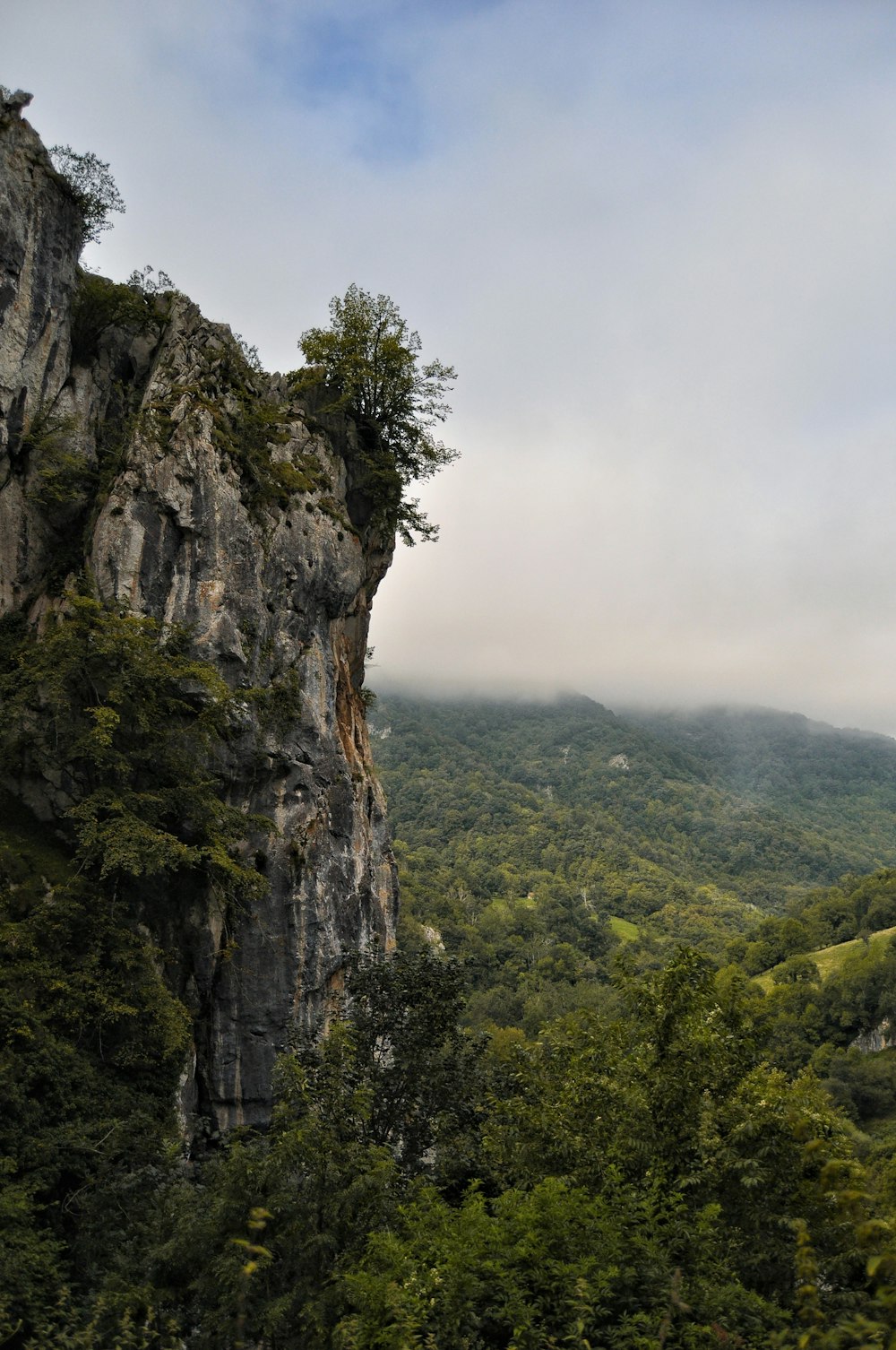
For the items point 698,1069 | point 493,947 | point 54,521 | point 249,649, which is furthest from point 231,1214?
point 493,947

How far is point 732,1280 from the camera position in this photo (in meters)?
7.47

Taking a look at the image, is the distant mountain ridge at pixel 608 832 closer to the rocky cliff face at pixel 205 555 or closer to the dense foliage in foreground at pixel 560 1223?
the rocky cliff face at pixel 205 555

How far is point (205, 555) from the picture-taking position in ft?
71.2

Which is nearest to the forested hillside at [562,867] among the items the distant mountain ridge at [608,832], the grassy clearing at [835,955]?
the distant mountain ridge at [608,832]

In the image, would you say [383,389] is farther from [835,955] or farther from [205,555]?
[835,955]

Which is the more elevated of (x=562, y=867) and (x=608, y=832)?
(x=608, y=832)

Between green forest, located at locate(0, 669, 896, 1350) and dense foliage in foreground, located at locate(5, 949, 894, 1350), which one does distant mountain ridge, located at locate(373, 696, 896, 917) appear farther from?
dense foliage in foreground, located at locate(5, 949, 894, 1350)

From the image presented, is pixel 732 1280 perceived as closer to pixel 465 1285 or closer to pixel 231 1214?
pixel 465 1285

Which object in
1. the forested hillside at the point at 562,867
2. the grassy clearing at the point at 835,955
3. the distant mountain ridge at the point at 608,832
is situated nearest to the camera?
the grassy clearing at the point at 835,955

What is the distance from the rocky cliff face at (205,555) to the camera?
65.6 feet

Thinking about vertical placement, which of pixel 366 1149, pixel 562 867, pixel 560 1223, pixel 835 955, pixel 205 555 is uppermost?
pixel 205 555

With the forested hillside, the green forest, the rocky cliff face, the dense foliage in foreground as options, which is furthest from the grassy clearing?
the dense foliage in foreground

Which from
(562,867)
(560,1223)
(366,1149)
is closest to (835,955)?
(562,867)

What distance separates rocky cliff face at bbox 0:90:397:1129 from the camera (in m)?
20.0
